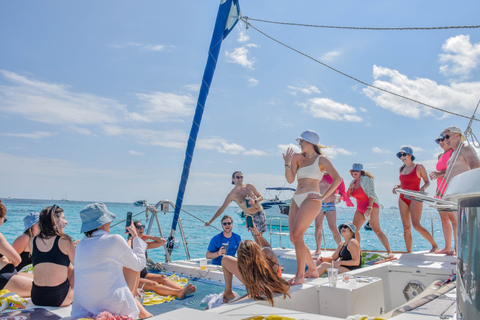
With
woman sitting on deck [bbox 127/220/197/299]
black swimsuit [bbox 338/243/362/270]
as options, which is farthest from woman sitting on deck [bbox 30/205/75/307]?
black swimsuit [bbox 338/243/362/270]

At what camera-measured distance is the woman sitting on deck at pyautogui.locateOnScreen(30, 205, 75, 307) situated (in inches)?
138

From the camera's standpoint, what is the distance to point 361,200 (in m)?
6.52

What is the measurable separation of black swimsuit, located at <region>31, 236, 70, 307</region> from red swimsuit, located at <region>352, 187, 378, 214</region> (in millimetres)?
4657

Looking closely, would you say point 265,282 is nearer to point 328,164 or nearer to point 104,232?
point 104,232

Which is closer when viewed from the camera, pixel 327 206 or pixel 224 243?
pixel 224 243

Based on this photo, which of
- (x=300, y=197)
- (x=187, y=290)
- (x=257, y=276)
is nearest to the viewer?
(x=257, y=276)

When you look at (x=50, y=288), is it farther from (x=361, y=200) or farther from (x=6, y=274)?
(x=361, y=200)

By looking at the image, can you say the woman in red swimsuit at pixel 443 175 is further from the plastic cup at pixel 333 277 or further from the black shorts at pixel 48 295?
the black shorts at pixel 48 295

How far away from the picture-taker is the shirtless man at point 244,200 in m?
6.75

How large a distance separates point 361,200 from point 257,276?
13.1 ft

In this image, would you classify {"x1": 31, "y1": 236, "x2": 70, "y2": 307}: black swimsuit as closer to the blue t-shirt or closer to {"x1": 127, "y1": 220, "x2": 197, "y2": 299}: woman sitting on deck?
{"x1": 127, "y1": 220, "x2": 197, "y2": 299}: woman sitting on deck

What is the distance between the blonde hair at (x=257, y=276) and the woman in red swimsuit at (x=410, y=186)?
357 cm

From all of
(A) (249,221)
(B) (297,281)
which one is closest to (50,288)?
(B) (297,281)

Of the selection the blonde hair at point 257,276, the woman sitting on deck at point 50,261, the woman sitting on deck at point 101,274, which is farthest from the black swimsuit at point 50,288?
the blonde hair at point 257,276
